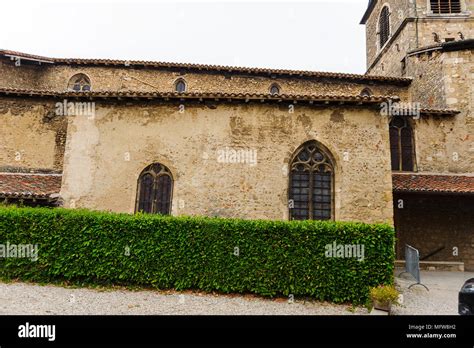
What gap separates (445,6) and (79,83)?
22.0 metres

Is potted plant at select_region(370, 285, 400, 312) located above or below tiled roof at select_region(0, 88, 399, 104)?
below

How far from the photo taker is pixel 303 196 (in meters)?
11.1

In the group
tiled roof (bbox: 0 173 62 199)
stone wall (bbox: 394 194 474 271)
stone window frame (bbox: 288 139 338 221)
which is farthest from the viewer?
stone wall (bbox: 394 194 474 271)

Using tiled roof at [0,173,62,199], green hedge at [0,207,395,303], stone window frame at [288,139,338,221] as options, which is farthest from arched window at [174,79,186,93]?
green hedge at [0,207,395,303]

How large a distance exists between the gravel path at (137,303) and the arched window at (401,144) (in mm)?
9489

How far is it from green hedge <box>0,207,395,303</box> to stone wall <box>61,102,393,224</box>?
2562 mm

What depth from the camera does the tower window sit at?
1992 cm

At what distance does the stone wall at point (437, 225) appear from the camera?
14023 mm

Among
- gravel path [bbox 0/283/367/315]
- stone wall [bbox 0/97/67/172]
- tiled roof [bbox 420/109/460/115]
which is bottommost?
Result: gravel path [bbox 0/283/367/315]

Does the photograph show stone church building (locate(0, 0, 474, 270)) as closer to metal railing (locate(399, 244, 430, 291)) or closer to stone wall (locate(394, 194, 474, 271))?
stone wall (locate(394, 194, 474, 271))

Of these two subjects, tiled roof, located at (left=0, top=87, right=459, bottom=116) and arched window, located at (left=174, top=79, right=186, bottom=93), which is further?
arched window, located at (left=174, top=79, right=186, bottom=93)

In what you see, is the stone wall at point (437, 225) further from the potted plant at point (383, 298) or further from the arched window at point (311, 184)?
the potted plant at point (383, 298)

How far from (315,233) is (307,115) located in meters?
4.81
